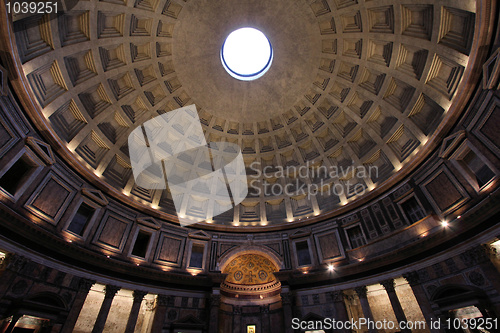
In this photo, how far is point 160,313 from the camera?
16344mm

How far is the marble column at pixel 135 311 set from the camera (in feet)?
49.3

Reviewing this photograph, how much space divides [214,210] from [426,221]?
56.3 ft

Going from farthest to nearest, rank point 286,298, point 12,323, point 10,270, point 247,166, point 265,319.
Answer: point 247,166, point 265,319, point 286,298, point 10,270, point 12,323

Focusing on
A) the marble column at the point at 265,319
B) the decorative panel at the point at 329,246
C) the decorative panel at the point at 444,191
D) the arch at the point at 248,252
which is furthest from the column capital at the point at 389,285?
the marble column at the point at 265,319

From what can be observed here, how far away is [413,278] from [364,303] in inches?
140

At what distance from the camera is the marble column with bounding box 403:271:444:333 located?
12687mm

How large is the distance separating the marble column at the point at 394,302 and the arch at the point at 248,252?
792 centimetres

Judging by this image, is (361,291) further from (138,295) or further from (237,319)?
(138,295)

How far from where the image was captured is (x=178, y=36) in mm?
19609

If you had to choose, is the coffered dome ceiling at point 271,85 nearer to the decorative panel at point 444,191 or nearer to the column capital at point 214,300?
the decorative panel at point 444,191

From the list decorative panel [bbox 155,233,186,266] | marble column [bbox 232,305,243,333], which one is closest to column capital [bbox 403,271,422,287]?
marble column [bbox 232,305,243,333]

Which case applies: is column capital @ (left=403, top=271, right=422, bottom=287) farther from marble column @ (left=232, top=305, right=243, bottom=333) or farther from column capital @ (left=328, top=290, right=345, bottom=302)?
marble column @ (left=232, top=305, right=243, bottom=333)

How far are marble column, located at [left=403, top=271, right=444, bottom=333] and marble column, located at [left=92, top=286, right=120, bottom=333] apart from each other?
18.4m

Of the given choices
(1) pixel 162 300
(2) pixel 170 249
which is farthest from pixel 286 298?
(2) pixel 170 249
